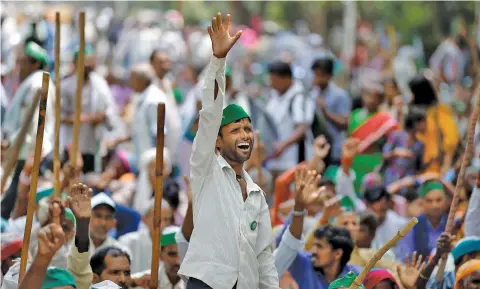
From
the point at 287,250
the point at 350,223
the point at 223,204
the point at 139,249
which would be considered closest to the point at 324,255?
the point at 287,250

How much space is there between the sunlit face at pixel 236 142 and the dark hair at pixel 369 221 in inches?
131

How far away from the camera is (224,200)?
727 cm

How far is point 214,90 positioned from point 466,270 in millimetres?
2372

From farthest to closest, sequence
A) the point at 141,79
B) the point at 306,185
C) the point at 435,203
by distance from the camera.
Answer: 1. the point at 141,79
2. the point at 435,203
3. the point at 306,185

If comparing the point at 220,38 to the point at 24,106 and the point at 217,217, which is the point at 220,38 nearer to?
the point at 217,217

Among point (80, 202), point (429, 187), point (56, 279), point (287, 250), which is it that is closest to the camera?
point (56, 279)

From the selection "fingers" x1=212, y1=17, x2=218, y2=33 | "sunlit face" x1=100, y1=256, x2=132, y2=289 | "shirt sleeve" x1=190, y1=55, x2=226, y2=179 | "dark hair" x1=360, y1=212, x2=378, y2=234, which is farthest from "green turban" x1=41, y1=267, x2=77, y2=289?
"dark hair" x1=360, y1=212, x2=378, y2=234

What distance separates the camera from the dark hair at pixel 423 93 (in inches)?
567

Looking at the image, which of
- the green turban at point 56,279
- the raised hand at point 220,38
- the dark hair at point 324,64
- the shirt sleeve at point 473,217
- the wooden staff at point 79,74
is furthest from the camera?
the dark hair at point 324,64

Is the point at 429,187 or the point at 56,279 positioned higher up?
the point at 429,187

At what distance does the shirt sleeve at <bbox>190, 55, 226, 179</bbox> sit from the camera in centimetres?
716

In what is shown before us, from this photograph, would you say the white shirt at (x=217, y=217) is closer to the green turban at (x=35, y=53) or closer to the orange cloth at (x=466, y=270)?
the orange cloth at (x=466, y=270)

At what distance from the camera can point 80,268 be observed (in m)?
7.85

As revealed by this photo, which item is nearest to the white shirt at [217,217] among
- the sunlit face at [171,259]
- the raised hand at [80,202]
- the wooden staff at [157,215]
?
the wooden staff at [157,215]
